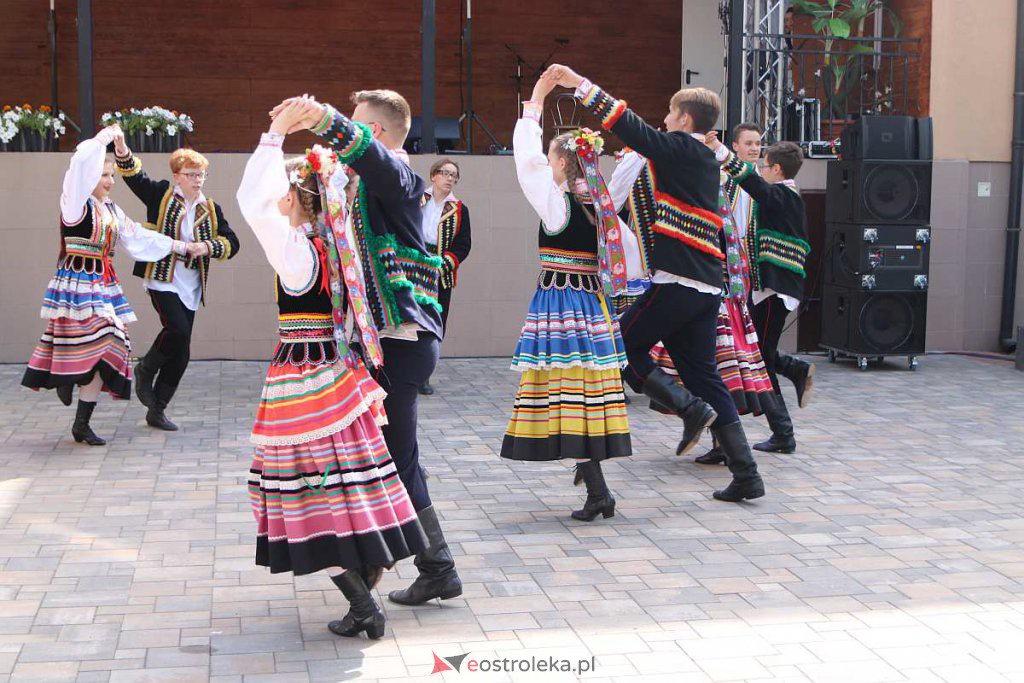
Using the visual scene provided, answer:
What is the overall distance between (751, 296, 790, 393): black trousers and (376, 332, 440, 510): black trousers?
3106 mm

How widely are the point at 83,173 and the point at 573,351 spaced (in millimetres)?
2943

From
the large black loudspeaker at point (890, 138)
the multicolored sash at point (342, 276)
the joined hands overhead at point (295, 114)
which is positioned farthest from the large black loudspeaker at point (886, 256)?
the joined hands overhead at point (295, 114)

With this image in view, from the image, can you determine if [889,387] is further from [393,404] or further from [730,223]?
[393,404]

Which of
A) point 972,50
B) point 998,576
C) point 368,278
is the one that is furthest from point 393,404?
point 972,50

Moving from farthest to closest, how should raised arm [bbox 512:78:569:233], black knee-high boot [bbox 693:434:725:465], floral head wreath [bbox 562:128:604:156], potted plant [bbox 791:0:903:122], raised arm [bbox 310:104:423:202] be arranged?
potted plant [bbox 791:0:903:122] → black knee-high boot [bbox 693:434:725:465] → floral head wreath [bbox 562:128:604:156] → raised arm [bbox 512:78:569:233] → raised arm [bbox 310:104:423:202]

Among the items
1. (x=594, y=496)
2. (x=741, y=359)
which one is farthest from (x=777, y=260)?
(x=594, y=496)

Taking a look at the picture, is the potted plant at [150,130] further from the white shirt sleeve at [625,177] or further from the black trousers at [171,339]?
the white shirt sleeve at [625,177]

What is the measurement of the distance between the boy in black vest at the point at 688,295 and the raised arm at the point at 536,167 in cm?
48

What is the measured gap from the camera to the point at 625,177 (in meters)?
5.50

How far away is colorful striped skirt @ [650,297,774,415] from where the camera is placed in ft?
21.0

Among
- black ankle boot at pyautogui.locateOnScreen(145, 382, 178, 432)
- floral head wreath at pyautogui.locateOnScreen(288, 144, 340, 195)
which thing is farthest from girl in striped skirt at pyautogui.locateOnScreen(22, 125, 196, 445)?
floral head wreath at pyautogui.locateOnScreen(288, 144, 340, 195)

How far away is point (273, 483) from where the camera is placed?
3674mm

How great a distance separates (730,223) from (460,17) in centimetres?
812

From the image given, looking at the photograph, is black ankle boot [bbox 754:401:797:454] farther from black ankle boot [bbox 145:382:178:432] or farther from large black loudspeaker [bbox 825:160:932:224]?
large black loudspeaker [bbox 825:160:932:224]
